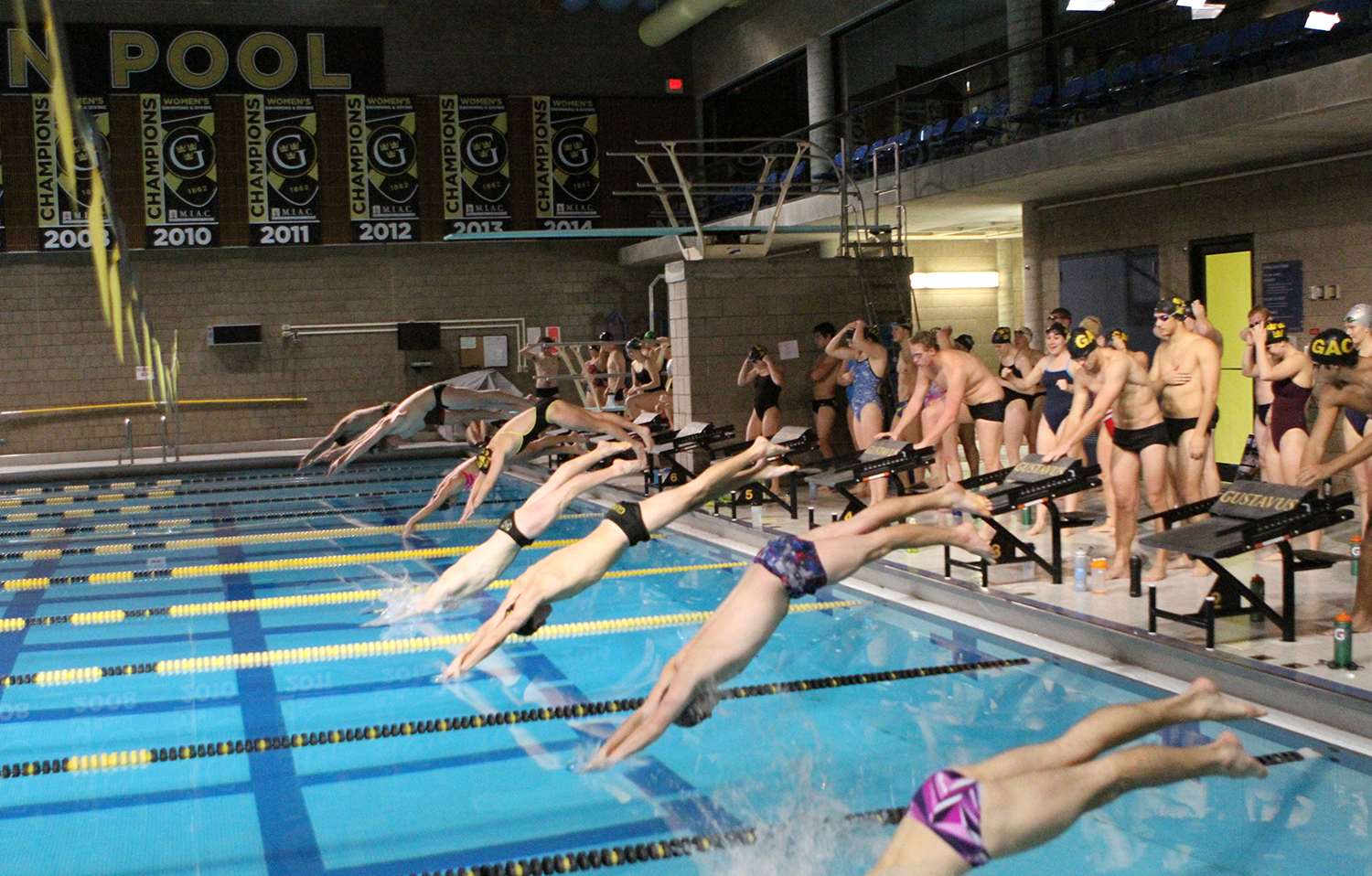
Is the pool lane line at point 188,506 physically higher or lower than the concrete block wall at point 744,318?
lower

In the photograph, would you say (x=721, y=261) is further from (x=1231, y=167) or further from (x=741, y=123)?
(x=741, y=123)

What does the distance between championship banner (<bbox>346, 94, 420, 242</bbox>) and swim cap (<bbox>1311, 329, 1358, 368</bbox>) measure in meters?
14.9

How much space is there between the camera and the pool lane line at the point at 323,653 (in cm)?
604

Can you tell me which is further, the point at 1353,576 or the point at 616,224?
the point at 616,224

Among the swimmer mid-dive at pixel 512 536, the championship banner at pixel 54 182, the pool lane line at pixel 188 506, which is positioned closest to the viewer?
the swimmer mid-dive at pixel 512 536

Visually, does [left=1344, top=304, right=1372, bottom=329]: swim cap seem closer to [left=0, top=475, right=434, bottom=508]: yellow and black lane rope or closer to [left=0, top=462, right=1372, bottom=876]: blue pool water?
[left=0, top=462, right=1372, bottom=876]: blue pool water

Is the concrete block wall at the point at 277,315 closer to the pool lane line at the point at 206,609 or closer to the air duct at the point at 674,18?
the air duct at the point at 674,18

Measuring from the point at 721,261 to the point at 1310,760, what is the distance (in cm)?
741

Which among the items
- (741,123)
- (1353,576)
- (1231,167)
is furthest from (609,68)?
(1353,576)

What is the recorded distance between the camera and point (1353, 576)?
21.3ft

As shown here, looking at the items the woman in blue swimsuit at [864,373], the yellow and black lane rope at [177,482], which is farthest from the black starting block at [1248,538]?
the yellow and black lane rope at [177,482]

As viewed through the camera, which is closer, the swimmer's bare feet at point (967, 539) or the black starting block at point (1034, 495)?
the swimmer's bare feet at point (967, 539)

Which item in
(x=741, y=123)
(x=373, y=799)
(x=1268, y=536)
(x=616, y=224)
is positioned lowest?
(x=373, y=799)

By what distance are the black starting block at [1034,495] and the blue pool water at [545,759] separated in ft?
2.20
